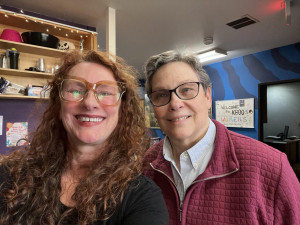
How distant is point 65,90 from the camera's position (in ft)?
3.25

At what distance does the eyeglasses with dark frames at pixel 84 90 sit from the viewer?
970 millimetres

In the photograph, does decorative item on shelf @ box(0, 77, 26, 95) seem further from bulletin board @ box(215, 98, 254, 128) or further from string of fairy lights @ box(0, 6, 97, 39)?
bulletin board @ box(215, 98, 254, 128)

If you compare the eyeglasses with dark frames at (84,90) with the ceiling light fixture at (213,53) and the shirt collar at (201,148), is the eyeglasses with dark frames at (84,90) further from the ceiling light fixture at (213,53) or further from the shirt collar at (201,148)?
the ceiling light fixture at (213,53)

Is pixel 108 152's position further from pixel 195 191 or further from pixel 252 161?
pixel 252 161

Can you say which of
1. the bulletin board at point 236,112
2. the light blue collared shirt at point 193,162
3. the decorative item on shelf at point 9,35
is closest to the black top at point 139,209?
the light blue collared shirt at point 193,162

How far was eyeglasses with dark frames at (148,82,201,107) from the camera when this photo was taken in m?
1.11

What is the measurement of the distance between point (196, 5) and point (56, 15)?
5.72ft

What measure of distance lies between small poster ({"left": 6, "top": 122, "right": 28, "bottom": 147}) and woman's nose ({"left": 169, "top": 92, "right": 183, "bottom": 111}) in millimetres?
2139

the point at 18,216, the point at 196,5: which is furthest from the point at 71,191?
the point at 196,5

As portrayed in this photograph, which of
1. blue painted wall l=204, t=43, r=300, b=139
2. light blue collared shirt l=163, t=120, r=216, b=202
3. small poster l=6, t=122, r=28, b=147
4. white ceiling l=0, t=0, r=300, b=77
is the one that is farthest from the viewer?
blue painted wall l=204, t=43, r=300, b=139

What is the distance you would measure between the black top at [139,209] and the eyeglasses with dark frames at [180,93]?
462mm

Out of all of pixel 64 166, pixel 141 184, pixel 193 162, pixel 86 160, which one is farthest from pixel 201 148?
pixel 64 166

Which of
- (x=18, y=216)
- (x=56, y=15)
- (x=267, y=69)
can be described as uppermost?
(x=56, y=15)

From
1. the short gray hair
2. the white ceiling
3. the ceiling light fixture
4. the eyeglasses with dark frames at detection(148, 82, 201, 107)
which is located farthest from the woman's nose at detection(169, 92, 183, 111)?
the ceiling light fixture
